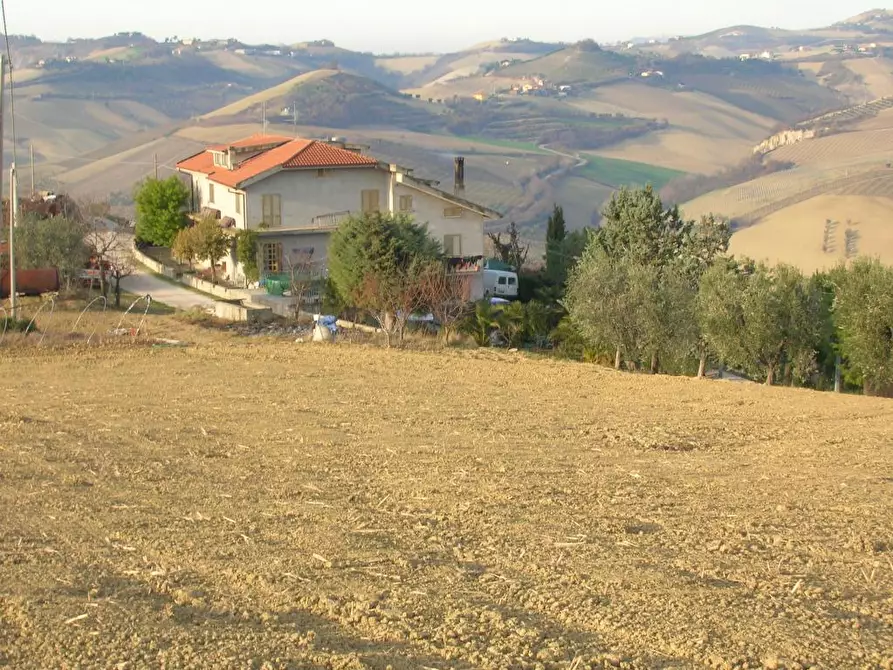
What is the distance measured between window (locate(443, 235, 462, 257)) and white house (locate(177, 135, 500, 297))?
4cm

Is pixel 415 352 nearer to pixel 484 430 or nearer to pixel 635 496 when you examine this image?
pixel 484 430

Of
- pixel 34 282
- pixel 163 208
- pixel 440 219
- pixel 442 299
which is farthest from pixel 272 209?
pixel 442 299

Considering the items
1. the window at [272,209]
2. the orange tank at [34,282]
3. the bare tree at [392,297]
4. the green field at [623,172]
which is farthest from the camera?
the green field at [623,172]

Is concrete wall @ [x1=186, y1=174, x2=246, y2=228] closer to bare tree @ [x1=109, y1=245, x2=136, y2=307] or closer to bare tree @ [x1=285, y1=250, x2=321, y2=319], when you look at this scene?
bare tree @ [x1=285, y1=250, x2=321, y2=319]

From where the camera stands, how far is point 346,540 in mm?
11023

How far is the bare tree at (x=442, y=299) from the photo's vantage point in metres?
34.8

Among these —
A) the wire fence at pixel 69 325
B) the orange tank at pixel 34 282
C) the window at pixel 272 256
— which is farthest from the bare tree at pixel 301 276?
the orange tank at pixel 34 282

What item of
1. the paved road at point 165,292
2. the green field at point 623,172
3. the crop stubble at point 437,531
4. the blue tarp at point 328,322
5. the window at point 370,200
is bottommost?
the crop stubble at point 437,531

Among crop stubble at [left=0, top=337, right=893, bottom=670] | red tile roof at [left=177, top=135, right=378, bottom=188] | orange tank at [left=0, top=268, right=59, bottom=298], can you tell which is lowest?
crop stubble at [left=0, top=337, right=893, bottom=670]

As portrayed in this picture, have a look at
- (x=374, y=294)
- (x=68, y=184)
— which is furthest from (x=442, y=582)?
(x=68, y=184)

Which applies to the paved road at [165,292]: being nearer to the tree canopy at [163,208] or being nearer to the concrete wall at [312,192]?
the tree canopy at [163,208]

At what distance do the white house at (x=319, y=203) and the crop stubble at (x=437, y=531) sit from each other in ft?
81.9

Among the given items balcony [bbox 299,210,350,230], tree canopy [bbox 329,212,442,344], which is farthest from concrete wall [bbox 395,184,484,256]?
tree canopy [bbox 329,212,442,344]

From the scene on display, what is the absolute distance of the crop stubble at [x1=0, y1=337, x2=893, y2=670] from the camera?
8.27m
